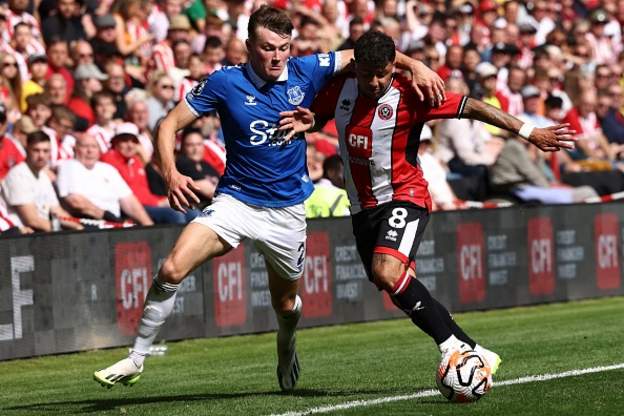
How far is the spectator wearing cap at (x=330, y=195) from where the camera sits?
16.4 m

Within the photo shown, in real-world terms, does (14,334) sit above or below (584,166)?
below

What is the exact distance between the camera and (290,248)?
31.8ft

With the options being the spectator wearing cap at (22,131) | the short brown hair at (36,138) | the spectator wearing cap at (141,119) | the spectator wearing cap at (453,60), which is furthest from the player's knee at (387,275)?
the spectator wearing cap at (453,60)

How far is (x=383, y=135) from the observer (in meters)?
9.58

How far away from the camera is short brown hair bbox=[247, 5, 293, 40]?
927 centimetres

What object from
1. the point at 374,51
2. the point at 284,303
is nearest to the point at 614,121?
the point at 284,303

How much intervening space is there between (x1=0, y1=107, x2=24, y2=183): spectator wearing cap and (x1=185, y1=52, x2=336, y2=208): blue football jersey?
576 cm

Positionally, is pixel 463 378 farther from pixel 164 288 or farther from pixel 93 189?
pixel 93 189

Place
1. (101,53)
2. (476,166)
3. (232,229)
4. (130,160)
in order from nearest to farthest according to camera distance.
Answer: (232,229), (130,160), (101,53), (476,166)

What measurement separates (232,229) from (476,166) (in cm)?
1011

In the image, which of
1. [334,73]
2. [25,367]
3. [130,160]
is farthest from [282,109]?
[130,160]

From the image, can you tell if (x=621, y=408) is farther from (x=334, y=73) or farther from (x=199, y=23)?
(x=199, y=23)

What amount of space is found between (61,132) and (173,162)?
7232mm

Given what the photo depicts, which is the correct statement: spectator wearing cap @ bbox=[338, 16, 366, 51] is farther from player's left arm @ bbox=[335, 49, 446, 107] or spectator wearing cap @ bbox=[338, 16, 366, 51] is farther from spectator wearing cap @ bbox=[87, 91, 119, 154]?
player's left arm @ bbox=[335, 49, 446, 107]
